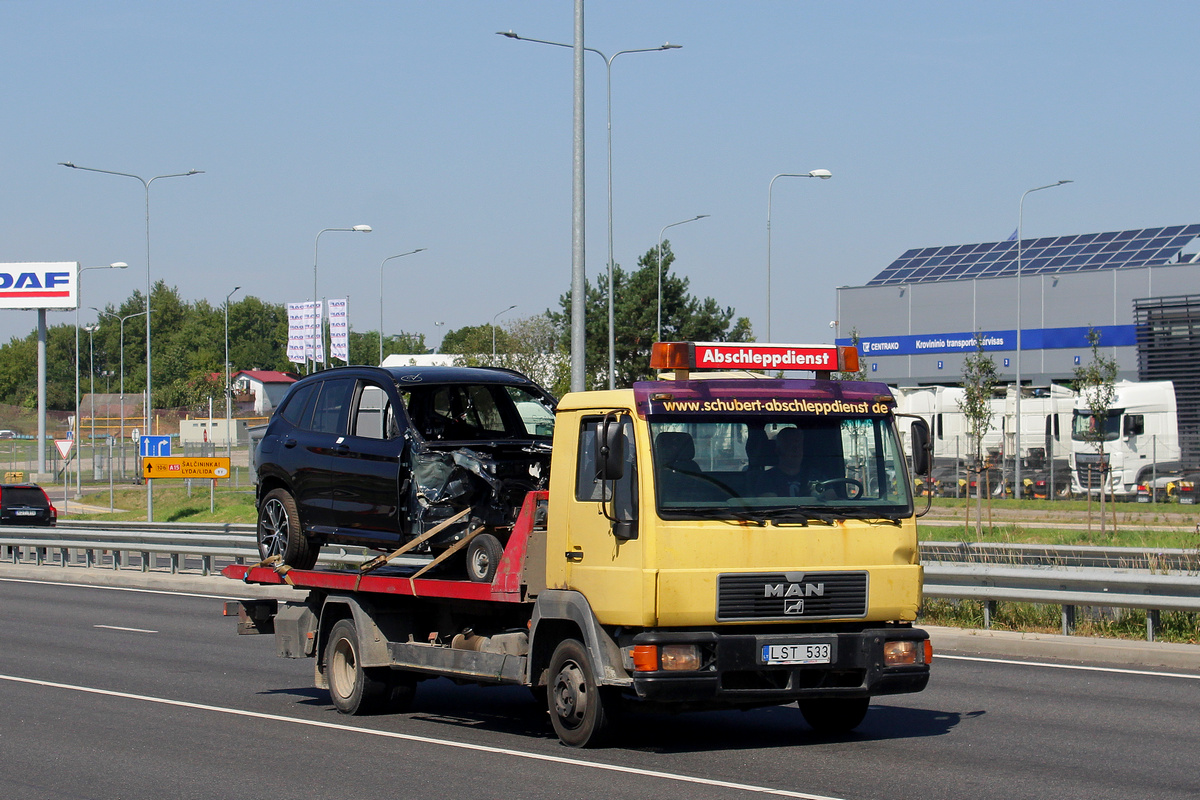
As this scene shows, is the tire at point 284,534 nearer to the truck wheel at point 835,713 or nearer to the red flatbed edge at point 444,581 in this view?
the red flatbed edge at point 444,581

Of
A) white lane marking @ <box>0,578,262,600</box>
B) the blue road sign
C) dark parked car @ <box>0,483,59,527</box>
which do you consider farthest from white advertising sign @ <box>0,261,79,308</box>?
white lane marking @ <box>0,578,262,600</box>

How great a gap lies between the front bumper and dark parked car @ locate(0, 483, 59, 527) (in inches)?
1359

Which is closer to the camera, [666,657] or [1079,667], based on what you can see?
[666,657]

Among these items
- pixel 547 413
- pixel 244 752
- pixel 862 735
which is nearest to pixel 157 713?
pixel 244 752

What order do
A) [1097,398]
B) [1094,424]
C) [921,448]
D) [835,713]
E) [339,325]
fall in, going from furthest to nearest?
[339,325]
[1094,424]
[1097,398]
[835,713]
[921,448]

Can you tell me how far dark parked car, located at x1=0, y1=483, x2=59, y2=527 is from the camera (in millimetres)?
38469

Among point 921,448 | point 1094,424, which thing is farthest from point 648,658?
point 1094,424

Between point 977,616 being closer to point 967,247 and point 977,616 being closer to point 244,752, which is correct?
point 244,752

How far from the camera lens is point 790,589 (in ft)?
26.8

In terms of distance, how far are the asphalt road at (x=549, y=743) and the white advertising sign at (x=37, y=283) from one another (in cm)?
6281

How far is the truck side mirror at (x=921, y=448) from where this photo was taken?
867 cm

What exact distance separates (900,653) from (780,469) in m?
1.34

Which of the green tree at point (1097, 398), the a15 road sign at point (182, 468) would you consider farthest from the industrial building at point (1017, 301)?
the a15 road sign at point (182, 468)

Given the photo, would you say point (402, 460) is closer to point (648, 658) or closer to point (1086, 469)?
point (648, 658)
